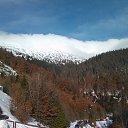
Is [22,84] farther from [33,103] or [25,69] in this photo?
[25,69]

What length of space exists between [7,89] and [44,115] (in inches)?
526

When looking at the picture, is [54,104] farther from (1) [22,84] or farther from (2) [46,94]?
(1) [22,84]

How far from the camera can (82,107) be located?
196 meters

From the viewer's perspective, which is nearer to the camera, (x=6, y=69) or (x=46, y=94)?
(x=46, y=94)

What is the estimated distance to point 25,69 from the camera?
18888 cm

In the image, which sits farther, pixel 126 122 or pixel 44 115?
pixel 126 122

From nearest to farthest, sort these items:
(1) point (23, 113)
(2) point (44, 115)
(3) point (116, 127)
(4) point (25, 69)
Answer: (1) point (23, 113) < (2) point (44, 115) < (3) point (116, 127) < (4) point (25, 69)

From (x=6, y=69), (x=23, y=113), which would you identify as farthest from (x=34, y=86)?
(x=6, y=69)

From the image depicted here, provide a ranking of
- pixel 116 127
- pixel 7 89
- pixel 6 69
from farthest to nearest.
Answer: pixel 6 69 < pixel 116 127 < pixel 7 89

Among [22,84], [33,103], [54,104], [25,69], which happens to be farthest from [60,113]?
[25,69]

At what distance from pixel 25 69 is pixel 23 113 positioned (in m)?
128

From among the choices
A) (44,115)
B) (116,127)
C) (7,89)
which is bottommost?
(116,127)

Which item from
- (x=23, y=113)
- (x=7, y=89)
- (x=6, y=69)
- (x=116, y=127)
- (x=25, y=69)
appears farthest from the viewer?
(x=25, y=69)

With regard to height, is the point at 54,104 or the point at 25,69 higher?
the point at 25,69
